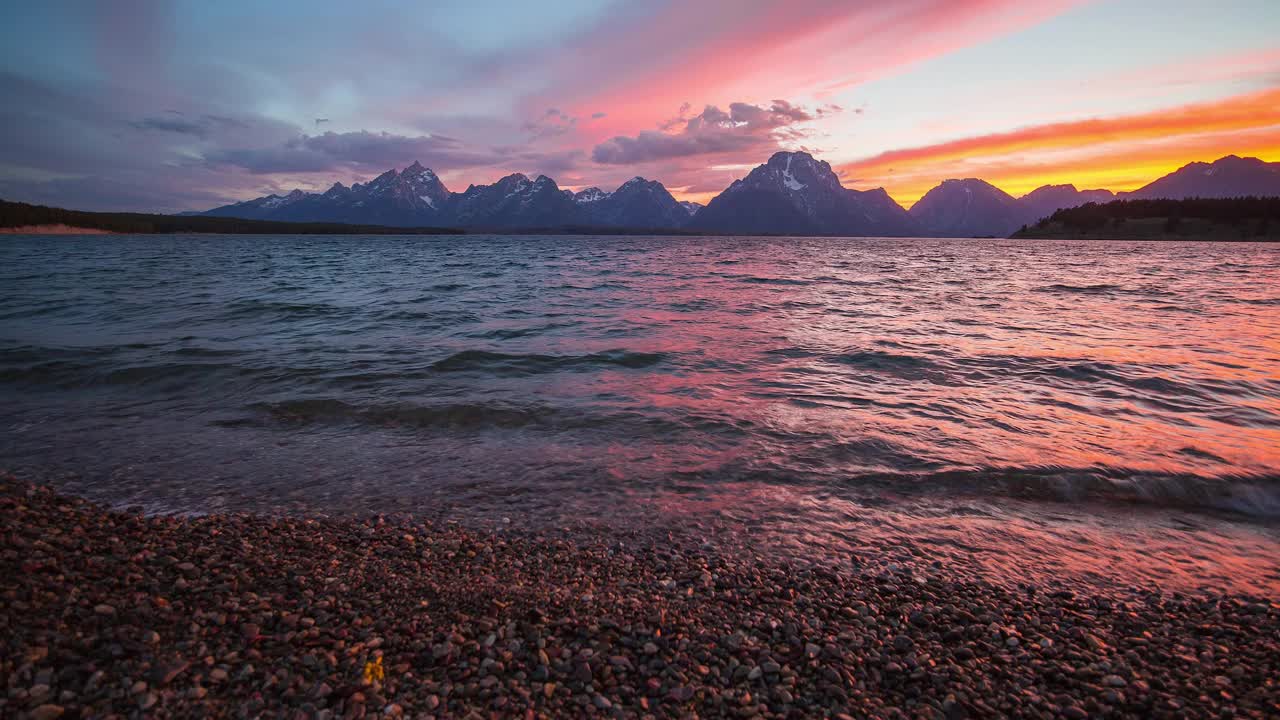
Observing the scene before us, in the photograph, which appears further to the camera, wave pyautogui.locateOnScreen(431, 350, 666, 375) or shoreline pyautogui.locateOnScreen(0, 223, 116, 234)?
shoreline pyautogui.locateOnScreen(0, 223, 116, 234)

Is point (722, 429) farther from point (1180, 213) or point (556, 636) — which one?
point (1180, 213)

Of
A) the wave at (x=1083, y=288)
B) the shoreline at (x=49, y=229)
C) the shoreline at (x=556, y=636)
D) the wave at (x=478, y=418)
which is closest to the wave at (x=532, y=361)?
the wave at (x=478, y=418)

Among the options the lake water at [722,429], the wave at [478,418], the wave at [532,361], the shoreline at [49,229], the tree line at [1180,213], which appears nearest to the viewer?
the lake water at [722,429]

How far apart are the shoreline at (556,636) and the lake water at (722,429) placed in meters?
0.99

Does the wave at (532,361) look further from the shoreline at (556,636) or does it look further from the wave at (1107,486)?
the shoreline at (556,636)

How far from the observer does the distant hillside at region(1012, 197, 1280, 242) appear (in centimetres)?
12950

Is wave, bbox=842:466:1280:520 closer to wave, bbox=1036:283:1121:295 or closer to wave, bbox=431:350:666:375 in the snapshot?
wave, bbox=431:350:666:375

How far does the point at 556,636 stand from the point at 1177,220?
206 metres

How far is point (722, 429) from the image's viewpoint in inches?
415

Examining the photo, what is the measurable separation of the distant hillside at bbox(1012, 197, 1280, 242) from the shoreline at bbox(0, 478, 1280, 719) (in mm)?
192205

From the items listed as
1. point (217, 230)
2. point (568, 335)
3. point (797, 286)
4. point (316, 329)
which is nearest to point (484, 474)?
point (568, 335)

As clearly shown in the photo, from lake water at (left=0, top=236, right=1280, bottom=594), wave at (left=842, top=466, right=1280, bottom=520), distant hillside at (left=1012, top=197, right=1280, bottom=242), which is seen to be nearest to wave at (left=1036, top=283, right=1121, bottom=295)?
lake water at (left=0, top=236, right=1280, bottom=594)

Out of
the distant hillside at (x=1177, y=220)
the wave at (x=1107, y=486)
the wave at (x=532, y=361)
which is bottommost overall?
the wave at (x=1107, y=486)

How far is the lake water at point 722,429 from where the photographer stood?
6996 millimetres
